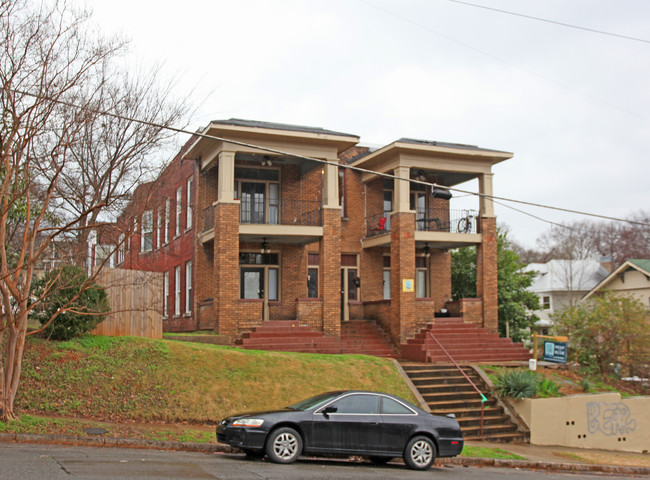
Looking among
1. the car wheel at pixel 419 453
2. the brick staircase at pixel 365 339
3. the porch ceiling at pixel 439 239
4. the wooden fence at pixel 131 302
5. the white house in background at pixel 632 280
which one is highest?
the porch ceiling at pixel 439 239

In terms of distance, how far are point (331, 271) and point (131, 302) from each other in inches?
288

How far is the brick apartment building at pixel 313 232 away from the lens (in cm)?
2252

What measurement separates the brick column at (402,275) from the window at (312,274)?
3.30 m

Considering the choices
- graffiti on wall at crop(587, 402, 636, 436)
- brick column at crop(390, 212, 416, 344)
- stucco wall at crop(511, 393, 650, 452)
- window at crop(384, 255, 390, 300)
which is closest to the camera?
stucco wall at crop(511, 393, 650, 452)

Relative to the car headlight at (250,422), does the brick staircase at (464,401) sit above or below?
below

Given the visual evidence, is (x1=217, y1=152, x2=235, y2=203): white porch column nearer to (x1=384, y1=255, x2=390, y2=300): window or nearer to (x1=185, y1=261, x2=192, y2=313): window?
(x1=185, y1=261, x2=192, y2=313): window

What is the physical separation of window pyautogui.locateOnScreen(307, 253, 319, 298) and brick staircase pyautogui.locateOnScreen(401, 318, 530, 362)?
14.9 feet

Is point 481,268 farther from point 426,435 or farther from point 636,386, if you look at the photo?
point 426,435

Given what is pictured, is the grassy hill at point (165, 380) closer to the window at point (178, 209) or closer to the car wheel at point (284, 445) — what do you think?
the car wheel at point (284, 445)

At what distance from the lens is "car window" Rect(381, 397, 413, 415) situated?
39.9 ft

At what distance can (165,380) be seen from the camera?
15766mm

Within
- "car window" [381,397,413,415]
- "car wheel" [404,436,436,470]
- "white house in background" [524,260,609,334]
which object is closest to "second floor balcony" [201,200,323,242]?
"car window" [381,397,413,415]

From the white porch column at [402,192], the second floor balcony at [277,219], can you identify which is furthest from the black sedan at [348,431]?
the white porch column at [402,192]

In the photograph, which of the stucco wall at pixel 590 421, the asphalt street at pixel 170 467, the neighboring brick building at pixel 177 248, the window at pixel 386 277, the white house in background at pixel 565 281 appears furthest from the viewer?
the white house in background at pixel 565 281
